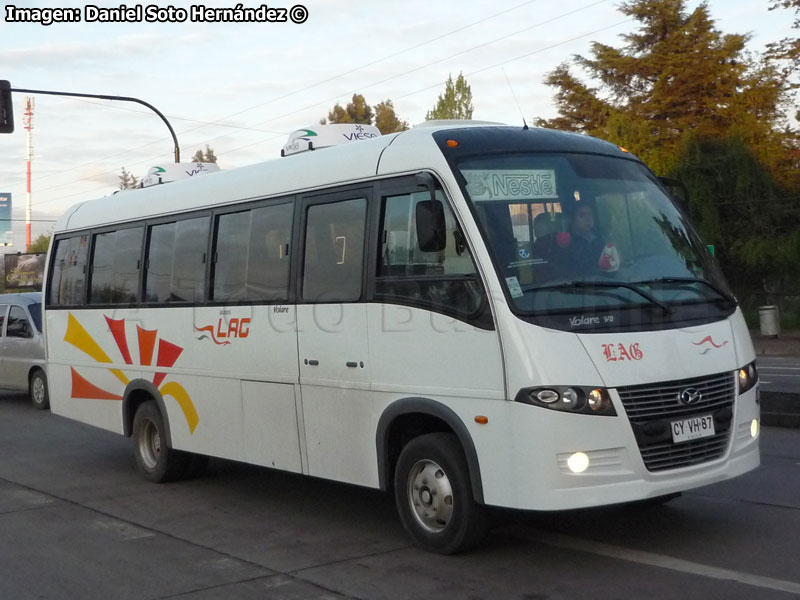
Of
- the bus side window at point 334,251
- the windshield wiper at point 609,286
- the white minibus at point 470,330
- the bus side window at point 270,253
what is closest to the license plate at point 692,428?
the white minibus at point 470,330

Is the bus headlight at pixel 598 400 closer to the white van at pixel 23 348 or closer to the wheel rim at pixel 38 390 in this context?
the white van at pixel 23 348

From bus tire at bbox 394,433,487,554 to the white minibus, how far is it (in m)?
0.01

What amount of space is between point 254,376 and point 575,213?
3.14 metres

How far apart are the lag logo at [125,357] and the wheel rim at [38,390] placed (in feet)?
20.5

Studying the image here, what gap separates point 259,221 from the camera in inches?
344

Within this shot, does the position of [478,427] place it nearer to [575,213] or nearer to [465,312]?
[465,312]

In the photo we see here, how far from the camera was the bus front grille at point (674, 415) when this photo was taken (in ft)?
20.5

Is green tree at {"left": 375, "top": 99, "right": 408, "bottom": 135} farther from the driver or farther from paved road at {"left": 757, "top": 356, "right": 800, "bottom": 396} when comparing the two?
the driver

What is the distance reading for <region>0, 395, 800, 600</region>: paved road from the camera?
6.07 meters

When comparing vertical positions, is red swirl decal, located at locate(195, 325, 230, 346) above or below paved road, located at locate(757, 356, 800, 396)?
above

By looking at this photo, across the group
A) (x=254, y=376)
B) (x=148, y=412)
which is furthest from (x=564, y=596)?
(x=148, y=412)

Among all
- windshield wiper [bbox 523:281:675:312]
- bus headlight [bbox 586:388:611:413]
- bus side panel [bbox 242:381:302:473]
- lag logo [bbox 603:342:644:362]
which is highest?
windshield wiper [bbox 523:281:675:312]

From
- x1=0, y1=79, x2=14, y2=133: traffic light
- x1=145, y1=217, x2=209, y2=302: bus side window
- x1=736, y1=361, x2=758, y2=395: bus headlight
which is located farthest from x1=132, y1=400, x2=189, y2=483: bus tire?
x1=0, y1=79, x2=14, y2=133: traffic light

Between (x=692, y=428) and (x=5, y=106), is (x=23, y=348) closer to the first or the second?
(x=5, y=106)
